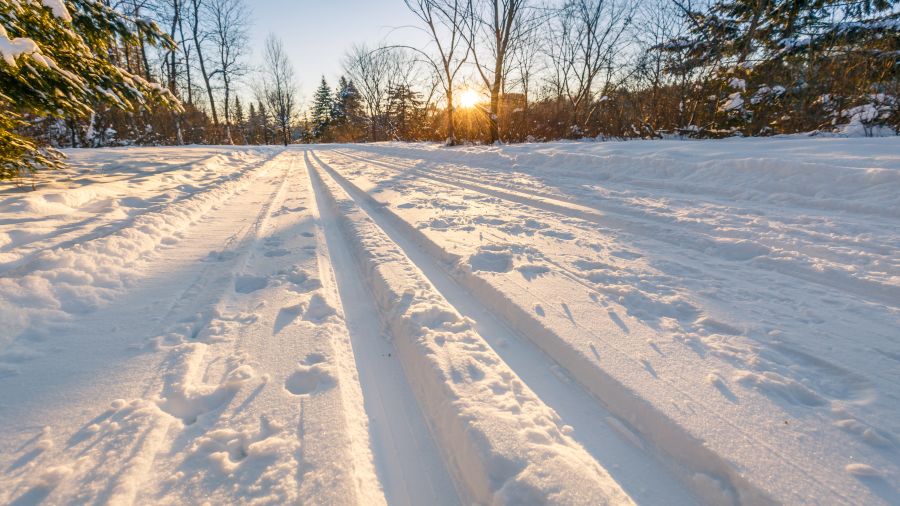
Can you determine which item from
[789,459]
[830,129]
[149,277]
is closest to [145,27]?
[149,277]

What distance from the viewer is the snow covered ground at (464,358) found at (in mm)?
1020

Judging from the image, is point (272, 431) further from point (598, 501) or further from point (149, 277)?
point (149, 277)

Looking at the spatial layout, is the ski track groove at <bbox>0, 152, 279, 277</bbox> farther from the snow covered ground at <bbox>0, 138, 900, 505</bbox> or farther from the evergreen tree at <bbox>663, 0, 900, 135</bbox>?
the evergreen tree at <bbox>663, 0, 900, 135</bbox>

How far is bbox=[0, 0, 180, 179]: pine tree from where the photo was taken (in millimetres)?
3119

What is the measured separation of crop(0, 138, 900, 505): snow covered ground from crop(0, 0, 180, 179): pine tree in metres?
1.00

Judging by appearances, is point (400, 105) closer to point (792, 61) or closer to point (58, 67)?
point (792, 61)

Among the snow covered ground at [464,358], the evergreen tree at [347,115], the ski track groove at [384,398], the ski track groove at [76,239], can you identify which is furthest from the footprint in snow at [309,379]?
the evergreen tree at [347,115]

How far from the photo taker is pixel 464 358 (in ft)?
4.98

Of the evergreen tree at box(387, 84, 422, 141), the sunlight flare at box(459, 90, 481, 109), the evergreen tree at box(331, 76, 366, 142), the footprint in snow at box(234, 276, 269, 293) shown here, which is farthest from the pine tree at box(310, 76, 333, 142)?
the footprint in snow at box(234, 276, 269, 293)

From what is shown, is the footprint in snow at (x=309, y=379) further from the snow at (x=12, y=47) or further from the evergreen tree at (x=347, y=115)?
the evergreen tree at (x=347, y=115)

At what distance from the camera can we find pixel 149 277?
2332mm

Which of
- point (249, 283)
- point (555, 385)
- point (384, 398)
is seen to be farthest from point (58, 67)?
point (555, 385)

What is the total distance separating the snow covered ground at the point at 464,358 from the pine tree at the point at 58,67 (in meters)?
1.00

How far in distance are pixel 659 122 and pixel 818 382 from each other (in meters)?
12.9
